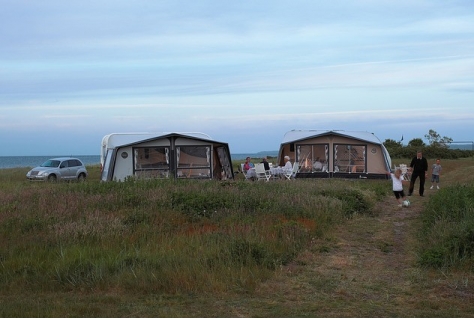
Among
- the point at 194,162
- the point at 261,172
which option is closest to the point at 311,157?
the point at 261,172

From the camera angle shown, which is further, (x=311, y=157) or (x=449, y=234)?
(x=311, y=157)

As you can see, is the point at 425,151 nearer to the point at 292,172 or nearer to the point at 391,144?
the point at 391,144

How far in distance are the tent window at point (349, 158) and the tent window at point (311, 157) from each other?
1.74ft

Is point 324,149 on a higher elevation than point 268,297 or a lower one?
higher

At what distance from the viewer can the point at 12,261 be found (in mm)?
8734

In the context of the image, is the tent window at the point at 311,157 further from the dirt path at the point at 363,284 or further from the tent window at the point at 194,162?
the dirt path at the point at 363,284

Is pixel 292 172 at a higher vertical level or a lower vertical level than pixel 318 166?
lower

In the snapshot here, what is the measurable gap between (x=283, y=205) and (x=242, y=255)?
448 cm

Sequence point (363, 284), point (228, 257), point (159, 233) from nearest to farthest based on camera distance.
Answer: point (363, 284)
point (228, 257)
point (159, 233)

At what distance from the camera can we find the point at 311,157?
27156mm

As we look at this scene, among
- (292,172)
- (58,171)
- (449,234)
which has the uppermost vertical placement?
(58,171)

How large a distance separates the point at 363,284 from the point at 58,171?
23.8 m

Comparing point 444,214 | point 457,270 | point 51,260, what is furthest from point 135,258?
point 444,214

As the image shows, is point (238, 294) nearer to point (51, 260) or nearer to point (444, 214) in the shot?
point (51, 260)
